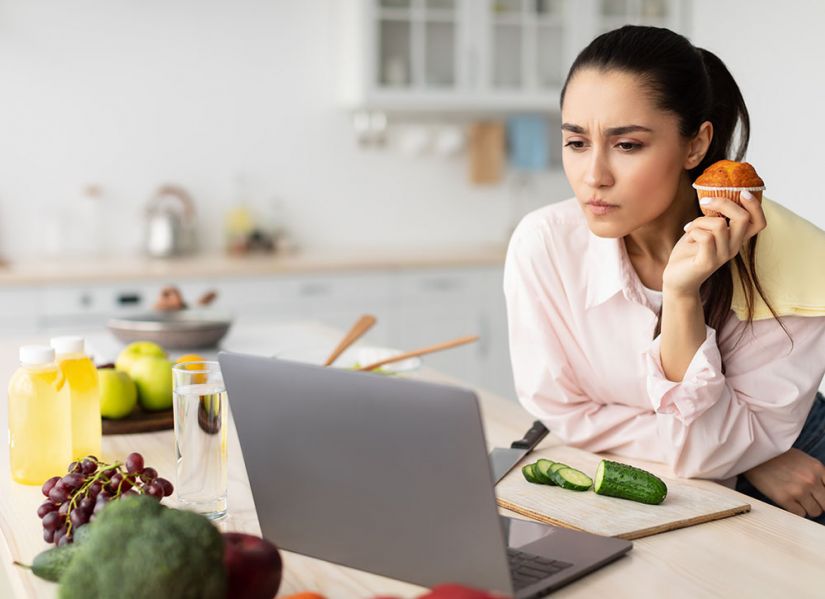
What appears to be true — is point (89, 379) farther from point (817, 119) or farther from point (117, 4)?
point (117, 4)

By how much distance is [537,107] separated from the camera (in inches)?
186

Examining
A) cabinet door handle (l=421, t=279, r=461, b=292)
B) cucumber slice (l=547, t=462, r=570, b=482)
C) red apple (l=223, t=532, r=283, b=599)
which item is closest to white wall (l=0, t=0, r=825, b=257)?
cabinet door handle (l=421, t=279, r=461, b=292)

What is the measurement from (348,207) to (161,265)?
1.10m

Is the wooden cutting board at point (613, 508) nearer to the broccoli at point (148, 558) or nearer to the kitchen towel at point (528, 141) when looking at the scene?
the broccoli at point (148, 558)

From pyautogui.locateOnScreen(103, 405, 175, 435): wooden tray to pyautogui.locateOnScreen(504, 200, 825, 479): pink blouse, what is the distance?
0.59 m

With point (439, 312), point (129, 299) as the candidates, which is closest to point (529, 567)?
point (129, 299)

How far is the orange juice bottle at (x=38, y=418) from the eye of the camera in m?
1.30

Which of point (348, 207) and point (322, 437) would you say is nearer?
point (322, 437)

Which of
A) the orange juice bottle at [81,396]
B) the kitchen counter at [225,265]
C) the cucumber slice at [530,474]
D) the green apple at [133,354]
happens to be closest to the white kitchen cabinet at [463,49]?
the kitchen counter at [225,265]

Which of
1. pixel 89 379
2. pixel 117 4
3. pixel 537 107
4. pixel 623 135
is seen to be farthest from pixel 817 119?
pixel 117 4

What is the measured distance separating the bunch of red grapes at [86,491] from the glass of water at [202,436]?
0.12 ft

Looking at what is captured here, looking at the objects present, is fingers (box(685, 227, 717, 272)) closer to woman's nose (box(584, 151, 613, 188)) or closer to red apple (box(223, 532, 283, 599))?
woman's nose (box(584, 151, 613, 188))

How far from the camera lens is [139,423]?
5.31 ft

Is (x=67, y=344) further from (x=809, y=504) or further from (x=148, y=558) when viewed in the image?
(x=809, y=504)
